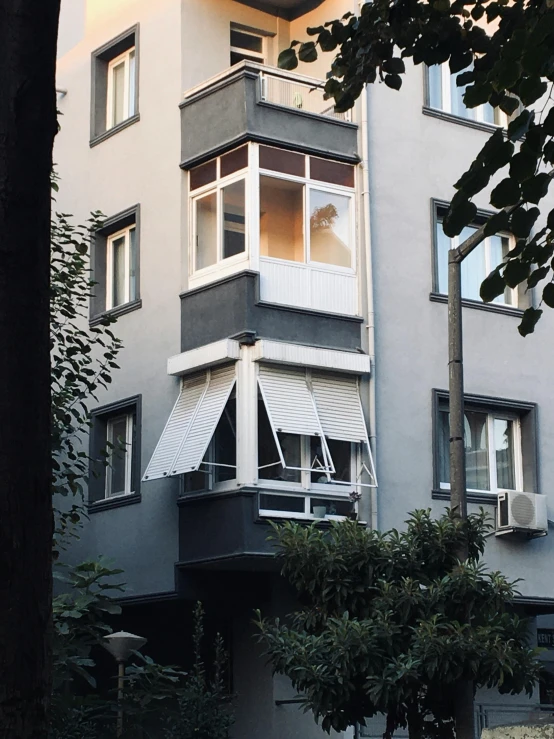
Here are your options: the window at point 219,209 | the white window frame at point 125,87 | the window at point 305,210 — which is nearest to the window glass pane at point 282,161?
the window at point 305,210

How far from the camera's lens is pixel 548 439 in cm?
2212

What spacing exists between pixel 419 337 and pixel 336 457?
8.02 feet

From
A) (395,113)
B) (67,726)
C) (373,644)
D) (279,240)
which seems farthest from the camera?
(395,113)

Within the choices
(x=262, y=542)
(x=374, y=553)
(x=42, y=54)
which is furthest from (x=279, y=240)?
(x=42, y=54)

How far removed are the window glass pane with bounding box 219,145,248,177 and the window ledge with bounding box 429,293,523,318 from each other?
348cm

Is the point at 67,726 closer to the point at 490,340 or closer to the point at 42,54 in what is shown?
the point at 490,340

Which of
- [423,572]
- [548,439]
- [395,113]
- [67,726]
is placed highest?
[395,113]

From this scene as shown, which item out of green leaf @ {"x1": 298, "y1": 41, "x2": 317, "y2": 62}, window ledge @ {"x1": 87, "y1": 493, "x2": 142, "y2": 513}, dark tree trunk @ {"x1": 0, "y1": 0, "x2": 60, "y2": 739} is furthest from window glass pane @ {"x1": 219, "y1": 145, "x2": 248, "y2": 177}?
dark tree trunk @ {"x1": 0, "y1": 0, "x2": 60, "y2": 739}

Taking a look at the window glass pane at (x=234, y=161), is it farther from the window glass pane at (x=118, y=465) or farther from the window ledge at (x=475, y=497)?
the window ledge at (x=475, y=497)

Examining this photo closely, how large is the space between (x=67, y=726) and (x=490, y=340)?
9.52 metres

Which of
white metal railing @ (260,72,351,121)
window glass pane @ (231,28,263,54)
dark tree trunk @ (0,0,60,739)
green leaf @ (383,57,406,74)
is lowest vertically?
dark tree trunk @ (0,0,60,739)

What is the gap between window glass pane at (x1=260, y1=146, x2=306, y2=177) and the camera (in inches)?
792

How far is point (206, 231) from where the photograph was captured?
20.9 meters

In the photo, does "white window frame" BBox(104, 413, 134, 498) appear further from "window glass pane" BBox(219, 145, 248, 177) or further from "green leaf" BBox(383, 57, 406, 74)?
"green leaf" BBox(383, 57, 406, 74)
